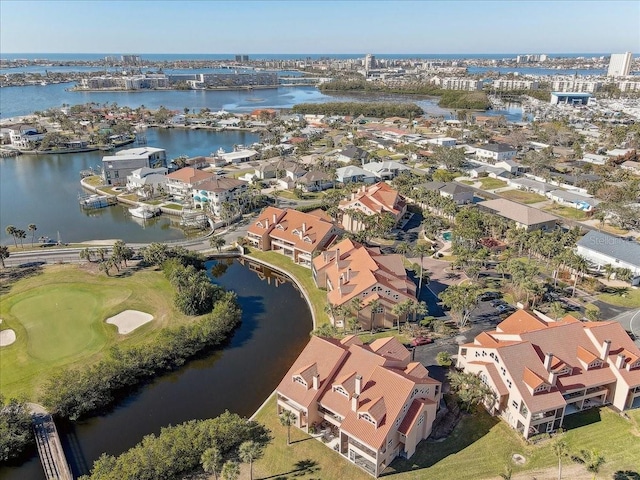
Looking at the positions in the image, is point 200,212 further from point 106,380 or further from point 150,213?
point 106,380

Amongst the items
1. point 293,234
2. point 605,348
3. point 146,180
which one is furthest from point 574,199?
point 146,180

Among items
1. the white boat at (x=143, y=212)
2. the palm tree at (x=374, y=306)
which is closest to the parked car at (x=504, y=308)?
the palm tree at (x=374, y=306)

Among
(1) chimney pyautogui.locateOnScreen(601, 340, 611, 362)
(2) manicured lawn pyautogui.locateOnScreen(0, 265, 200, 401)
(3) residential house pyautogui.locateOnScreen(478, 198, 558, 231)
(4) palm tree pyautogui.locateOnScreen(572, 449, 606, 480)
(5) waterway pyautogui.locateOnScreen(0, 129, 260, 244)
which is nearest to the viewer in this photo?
(4) palm tree pyautogui.locateOnScreen(572, 449, 606, 480)

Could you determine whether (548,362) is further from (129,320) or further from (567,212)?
(567,212)

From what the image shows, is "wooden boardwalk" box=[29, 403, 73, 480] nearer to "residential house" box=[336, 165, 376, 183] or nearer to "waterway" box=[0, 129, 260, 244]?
"waterway" box=[0, 129, 260, 244]

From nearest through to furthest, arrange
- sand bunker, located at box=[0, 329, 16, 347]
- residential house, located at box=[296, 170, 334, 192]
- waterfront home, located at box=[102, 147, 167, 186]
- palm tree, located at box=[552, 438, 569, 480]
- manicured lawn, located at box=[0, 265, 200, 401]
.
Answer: palm tree, located at box=[552, 438, 569, 480]
manicured lawn, located at box=[0, 265, 200, 401]
sand bunker, located at box=[0, 329, 16, 347]
residential house, located at box=[296, 170, 334, 192]
waterfront home, located at box=[102, 147, 167, 186]

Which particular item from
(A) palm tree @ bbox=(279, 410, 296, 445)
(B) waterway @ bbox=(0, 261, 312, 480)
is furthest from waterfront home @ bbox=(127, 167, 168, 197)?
(A) palm tree @ bbox=(279, 410, 296, 445)
